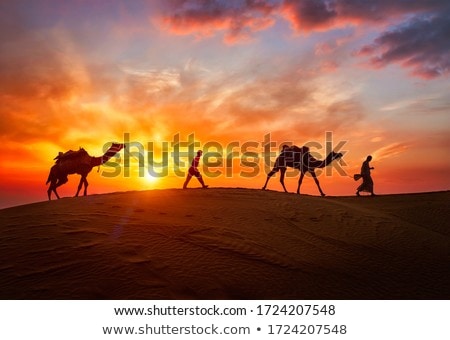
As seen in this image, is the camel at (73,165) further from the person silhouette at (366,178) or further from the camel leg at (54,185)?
the person silhouette at (366,178)

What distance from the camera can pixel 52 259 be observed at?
22.7 feet

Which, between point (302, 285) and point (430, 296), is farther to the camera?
point (430, 296)

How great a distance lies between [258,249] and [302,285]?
1.59 m

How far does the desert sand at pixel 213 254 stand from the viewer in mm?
6168

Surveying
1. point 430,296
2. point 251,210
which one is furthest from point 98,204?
point 430,296

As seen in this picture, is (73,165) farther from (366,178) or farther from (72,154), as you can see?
(366,178)

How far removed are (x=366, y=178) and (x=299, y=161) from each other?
3.51 metres

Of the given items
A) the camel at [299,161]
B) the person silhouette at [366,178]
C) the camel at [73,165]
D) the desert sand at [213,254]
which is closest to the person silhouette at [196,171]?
the camel at [299,161]

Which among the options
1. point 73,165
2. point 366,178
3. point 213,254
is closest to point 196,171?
point 73,165

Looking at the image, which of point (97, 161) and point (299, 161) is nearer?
point (299, 161)

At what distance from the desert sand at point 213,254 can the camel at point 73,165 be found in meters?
5.76

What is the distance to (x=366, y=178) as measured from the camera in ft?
61.0

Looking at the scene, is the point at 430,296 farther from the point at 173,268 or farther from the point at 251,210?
the point at 251,210

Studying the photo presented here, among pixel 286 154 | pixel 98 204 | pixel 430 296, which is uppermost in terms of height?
pixel 286 154
